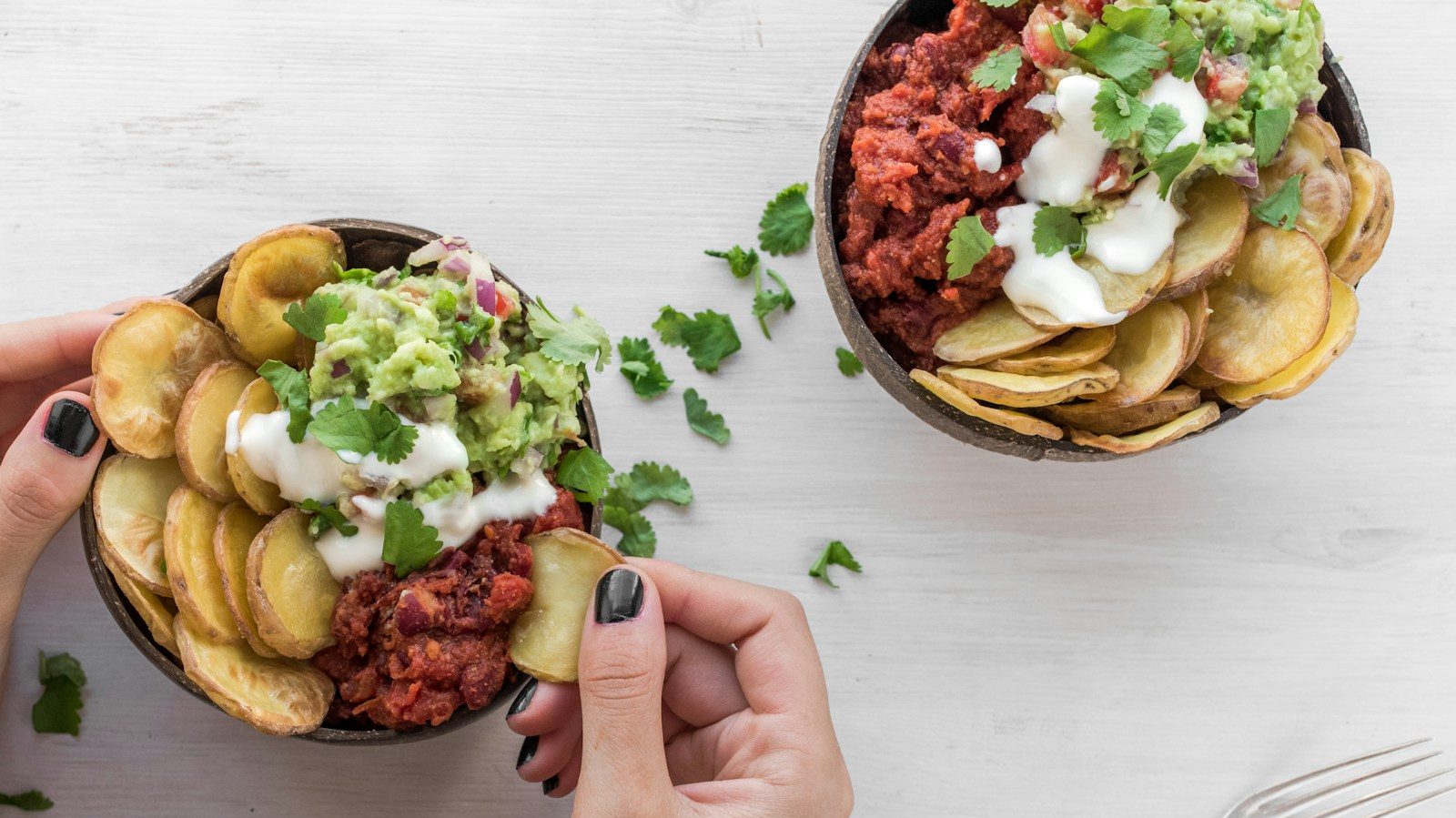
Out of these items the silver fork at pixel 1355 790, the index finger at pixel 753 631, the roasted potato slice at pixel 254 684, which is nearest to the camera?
the roasted potato slice at pixel 254 684

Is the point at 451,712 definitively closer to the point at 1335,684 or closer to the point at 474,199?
the point at 474,199

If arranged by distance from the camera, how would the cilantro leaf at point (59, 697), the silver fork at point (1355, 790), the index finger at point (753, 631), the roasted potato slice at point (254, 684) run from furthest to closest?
the silver fork at point (1355, 790)
the cilantro leaf at point (59, 697)
the index finger at point (753, 631)
the roasted potato slice at point (254, 684)

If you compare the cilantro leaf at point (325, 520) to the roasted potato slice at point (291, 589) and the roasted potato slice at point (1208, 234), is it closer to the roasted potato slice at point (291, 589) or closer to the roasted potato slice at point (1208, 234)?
the roasted potato slice at point (291, 589)

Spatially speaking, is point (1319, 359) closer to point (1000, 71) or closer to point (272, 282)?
point (1000, 71)

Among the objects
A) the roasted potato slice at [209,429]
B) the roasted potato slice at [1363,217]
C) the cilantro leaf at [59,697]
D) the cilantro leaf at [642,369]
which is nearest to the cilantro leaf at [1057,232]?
the roasted potato slice at [1363,217]

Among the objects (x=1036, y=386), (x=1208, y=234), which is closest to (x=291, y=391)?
(x=1036, y=386)

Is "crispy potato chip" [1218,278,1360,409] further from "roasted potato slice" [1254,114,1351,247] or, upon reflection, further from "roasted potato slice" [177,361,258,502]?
"roasted potato slice" [177,361,258,502]

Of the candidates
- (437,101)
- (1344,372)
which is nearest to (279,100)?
(437,101)
